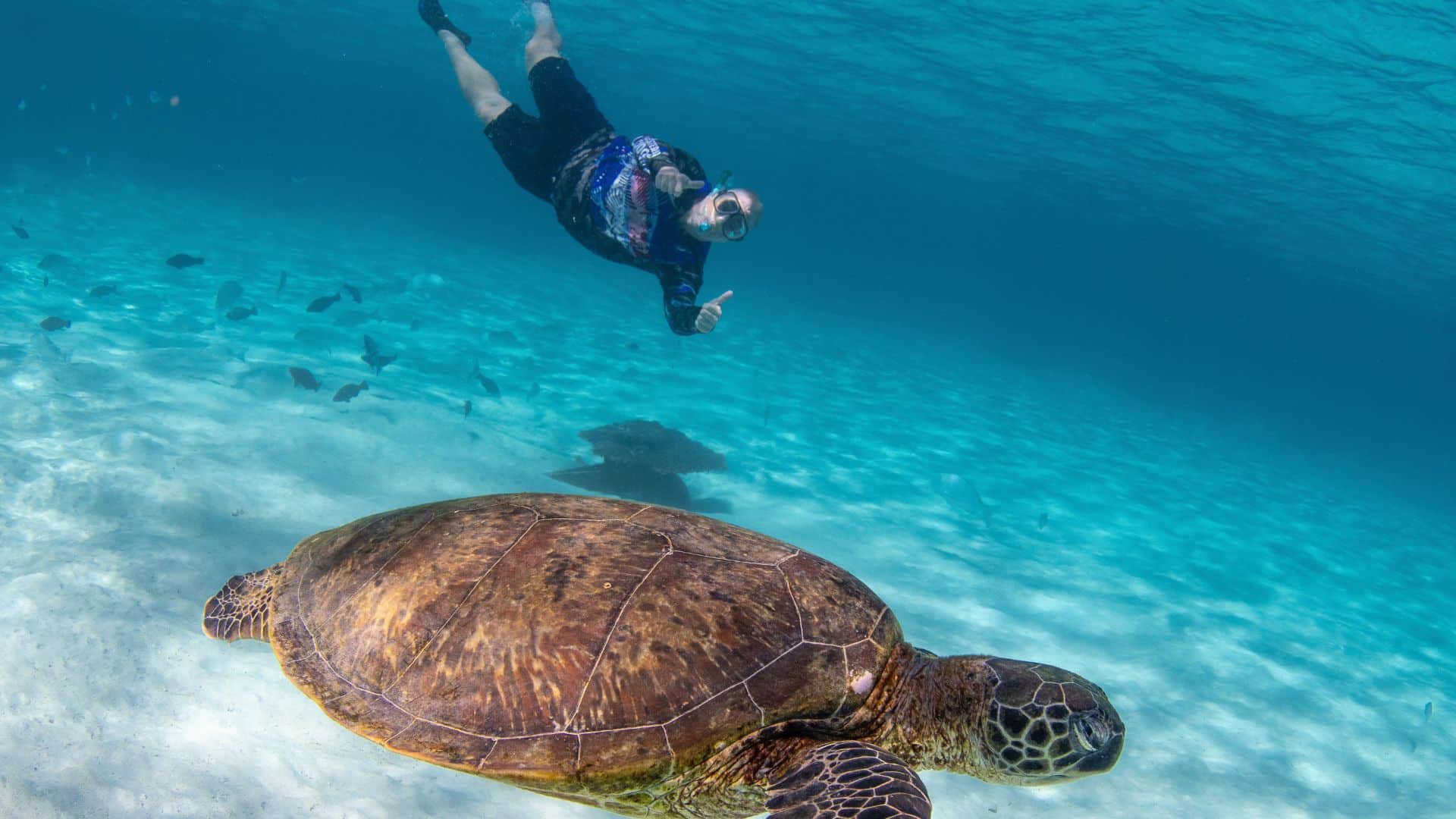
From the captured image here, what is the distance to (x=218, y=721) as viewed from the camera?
13.7 ft

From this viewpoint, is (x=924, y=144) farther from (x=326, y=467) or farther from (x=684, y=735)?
(x=684, y=735)

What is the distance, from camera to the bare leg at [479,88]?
24.8 feet

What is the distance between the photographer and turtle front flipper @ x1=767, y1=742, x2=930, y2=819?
91.7 inches

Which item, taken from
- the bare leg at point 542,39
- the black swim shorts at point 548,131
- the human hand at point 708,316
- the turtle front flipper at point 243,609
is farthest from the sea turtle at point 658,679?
the bare leg at point 542,39

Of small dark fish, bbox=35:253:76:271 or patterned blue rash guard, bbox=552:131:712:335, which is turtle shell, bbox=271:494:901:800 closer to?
patterned blue rash guard, bbox=552:131:712:335

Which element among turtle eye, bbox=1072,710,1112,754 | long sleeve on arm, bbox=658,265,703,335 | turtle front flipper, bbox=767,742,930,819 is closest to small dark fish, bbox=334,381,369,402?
long sleeve on arm, bbox=658,265,703,335

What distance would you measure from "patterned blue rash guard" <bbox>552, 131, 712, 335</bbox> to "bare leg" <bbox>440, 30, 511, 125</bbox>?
57.0 inches

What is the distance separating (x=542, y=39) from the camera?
27.3 feet

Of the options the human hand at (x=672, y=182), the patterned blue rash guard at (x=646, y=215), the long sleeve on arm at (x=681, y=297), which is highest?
the human hand at (x=672, y=182)

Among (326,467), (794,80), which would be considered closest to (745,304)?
(794,80)

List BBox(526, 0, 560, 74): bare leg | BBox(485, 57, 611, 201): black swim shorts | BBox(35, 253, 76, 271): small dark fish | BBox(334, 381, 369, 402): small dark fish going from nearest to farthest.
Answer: BBox(485, 57, 611, 201): black swim shorts
BBox(526, 0, 560, 74): bare leg
BBox(334, 381, 369, 402): small dark fish
BBox(35, 253, 76, 271): small dark fish

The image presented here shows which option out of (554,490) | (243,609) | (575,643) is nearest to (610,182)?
(554,490)

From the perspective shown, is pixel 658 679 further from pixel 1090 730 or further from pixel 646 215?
pixel 646 215

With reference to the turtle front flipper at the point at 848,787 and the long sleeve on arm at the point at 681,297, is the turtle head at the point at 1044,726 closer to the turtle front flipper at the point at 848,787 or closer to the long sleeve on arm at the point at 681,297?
the turtle front flipper at the point at 848,787
